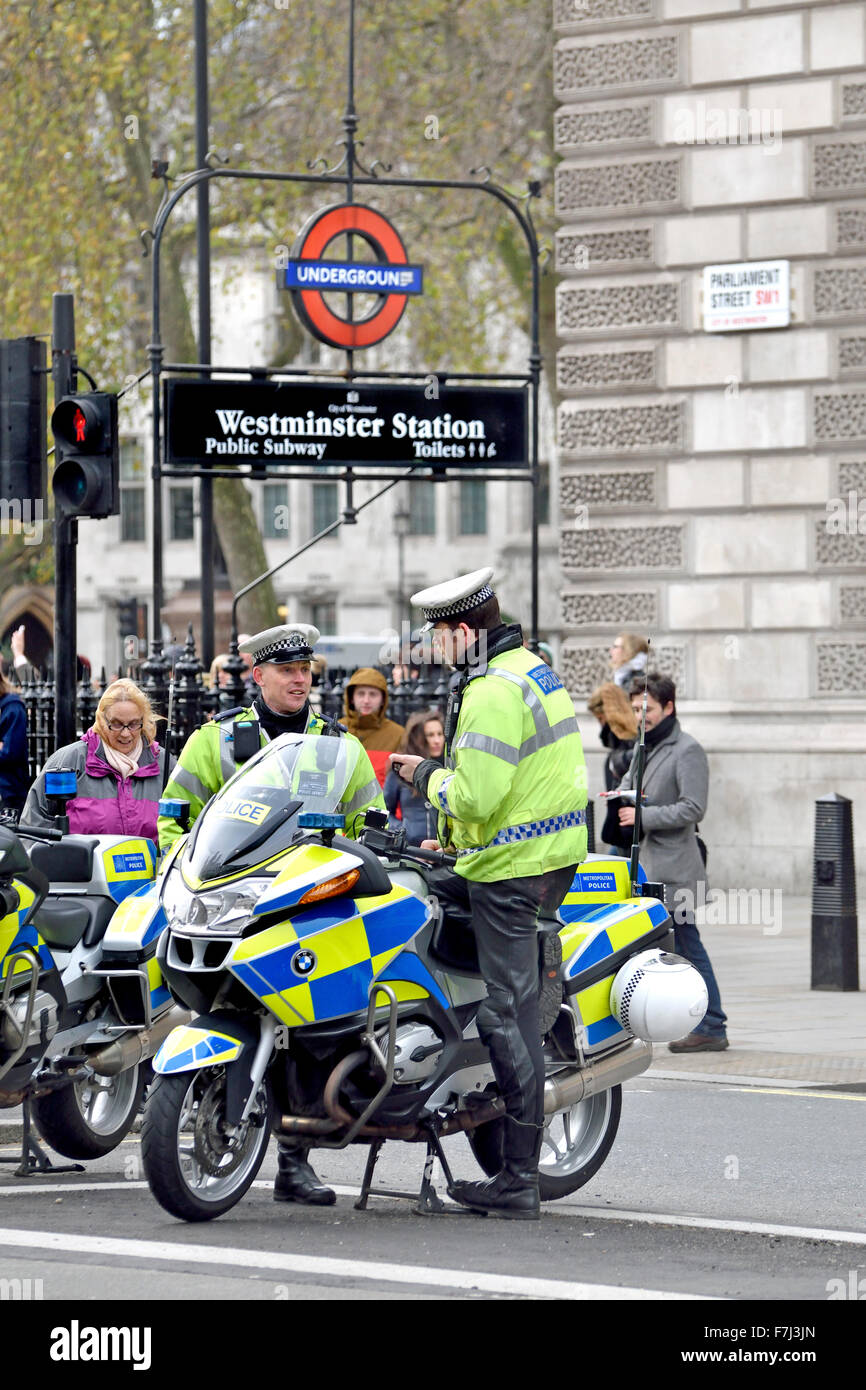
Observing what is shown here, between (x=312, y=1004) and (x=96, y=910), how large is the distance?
5.95 ft

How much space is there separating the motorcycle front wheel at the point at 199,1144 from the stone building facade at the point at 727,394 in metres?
10.2

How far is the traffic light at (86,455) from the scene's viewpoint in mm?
10820

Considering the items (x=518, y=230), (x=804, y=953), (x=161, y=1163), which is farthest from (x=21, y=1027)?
(x=518, y=230)

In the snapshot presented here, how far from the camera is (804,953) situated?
47.3 feet

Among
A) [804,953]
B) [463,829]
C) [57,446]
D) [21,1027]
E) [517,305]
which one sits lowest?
[804,953]

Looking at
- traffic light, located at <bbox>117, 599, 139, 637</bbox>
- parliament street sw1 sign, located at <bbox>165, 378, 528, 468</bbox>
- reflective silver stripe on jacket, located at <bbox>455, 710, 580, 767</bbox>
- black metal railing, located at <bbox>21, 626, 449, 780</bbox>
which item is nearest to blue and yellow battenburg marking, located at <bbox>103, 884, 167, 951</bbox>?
reflective silver stripe on jacket, located at <bbox>455, 710, 580, 767</bbox>

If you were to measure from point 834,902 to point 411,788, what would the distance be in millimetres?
2327

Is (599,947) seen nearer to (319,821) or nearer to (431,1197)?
(431,1197)

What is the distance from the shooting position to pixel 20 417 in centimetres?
1148

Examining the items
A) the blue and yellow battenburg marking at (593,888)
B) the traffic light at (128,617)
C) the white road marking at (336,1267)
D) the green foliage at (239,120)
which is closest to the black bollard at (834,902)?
the blue and yellow battenburg marking at (593,888)

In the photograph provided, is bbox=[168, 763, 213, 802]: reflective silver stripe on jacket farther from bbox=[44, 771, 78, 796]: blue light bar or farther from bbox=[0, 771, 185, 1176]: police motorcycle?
bbox=[44, 771, 78, 796]: blue light bar

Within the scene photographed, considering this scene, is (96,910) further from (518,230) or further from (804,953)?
(518,230)

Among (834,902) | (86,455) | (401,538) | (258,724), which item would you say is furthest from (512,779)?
(401,538)
